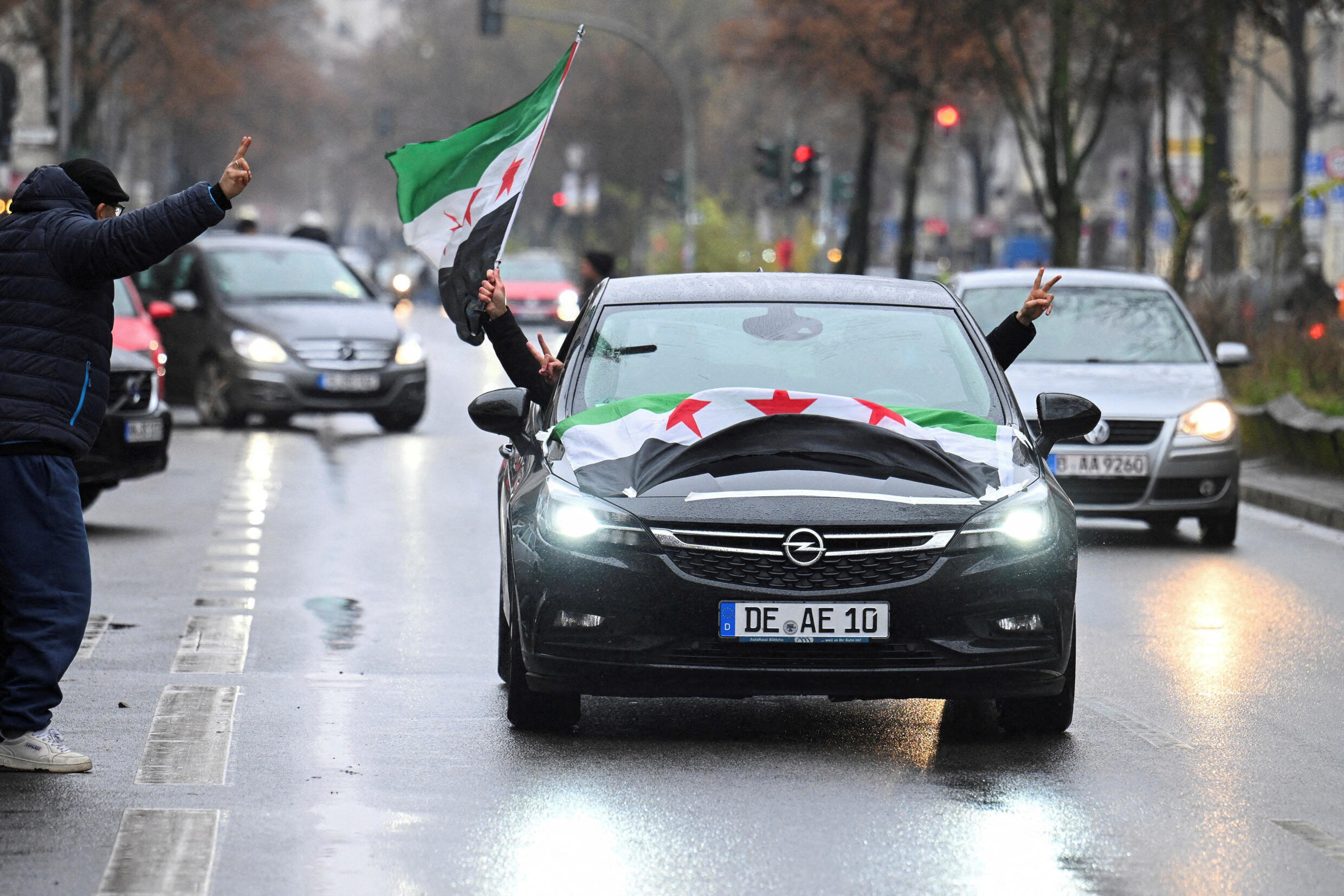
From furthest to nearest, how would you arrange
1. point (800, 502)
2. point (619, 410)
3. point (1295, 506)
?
1. point (1295, 506)
2. point (619, 410)
3. point (800, 502)

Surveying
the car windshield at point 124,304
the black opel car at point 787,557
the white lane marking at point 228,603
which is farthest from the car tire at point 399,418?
the black opel car at point 787,557

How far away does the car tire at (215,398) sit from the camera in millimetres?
22672

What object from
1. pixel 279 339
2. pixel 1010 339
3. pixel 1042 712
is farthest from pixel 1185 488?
pixel 279 339

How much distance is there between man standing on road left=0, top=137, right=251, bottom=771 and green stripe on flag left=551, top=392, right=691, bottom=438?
53.9 inches

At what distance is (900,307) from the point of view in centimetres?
857

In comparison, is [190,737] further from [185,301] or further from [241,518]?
[185,301]

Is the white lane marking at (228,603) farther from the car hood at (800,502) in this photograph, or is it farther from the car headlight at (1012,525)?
the car headlight at (1012,525)

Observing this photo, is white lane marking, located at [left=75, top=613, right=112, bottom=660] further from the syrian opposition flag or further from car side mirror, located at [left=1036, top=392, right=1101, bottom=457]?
car side mirror, located at [left=1036, top=392, right=1101, bottom=457]

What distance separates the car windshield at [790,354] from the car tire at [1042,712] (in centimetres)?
93

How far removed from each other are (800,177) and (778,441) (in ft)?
105

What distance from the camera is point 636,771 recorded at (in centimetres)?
707

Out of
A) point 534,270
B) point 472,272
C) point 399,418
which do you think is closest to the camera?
point 472,272

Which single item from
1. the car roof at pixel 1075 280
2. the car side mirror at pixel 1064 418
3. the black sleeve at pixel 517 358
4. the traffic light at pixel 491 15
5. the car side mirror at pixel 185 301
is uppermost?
the traffic light at pixel 491 15

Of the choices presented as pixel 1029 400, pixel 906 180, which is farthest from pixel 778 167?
pixel 1029 400
